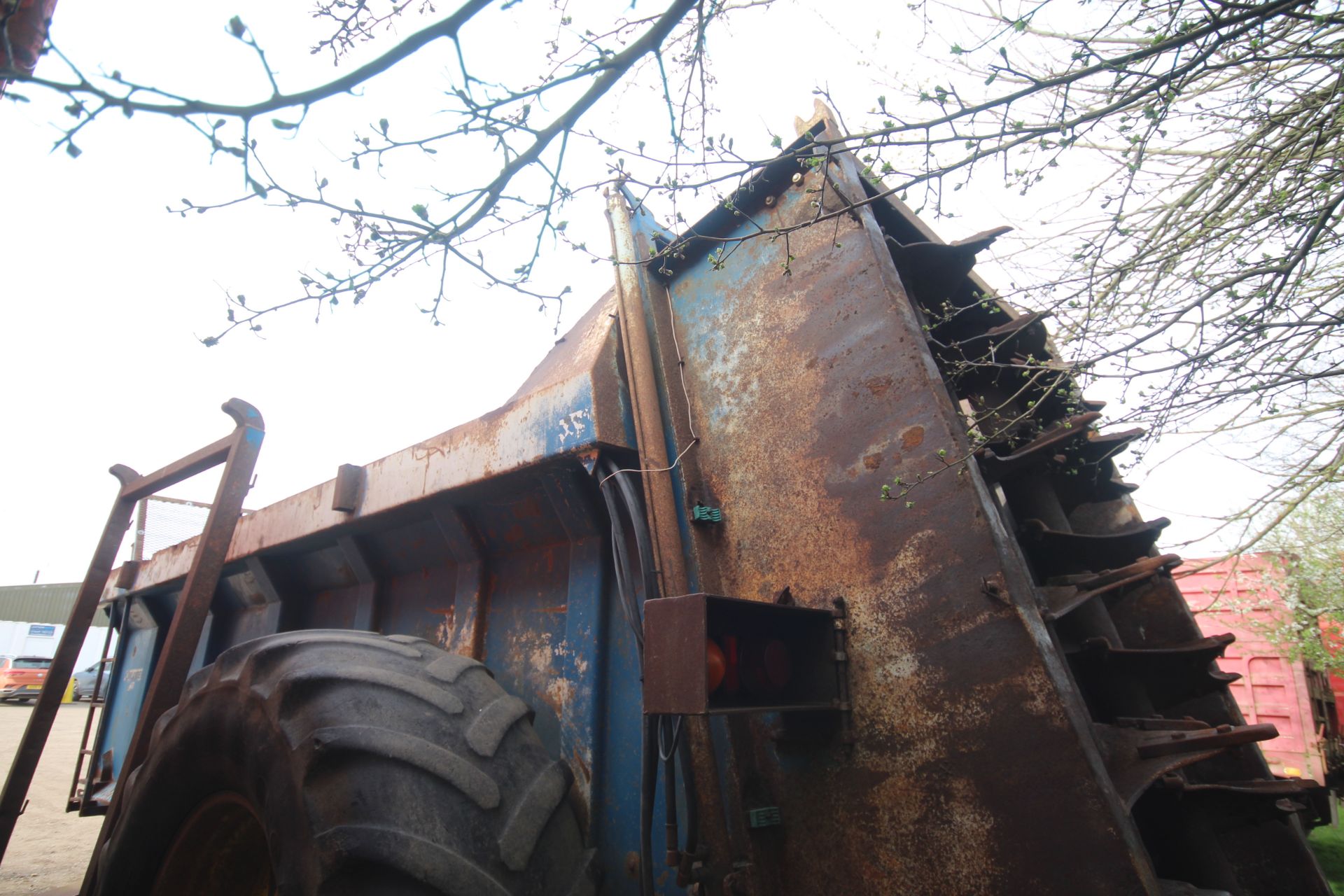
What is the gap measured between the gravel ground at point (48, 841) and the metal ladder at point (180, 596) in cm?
136

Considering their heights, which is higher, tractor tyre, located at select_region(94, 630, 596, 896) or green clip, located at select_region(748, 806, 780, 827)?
tractor tyre, located at select_region(94, 630, 596, 896)

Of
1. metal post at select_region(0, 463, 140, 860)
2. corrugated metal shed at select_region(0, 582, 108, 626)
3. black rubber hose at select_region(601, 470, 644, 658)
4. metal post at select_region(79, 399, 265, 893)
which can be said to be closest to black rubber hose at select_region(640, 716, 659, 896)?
black rubber hose at select_region(601, 470, 644, 658)

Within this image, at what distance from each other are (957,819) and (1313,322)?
151 cm

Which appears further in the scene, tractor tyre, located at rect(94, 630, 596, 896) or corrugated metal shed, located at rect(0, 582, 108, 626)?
corrugated metal shed, located at rect(0, 582, 108, 626)

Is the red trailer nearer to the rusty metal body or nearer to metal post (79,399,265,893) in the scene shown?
the rusty metal body

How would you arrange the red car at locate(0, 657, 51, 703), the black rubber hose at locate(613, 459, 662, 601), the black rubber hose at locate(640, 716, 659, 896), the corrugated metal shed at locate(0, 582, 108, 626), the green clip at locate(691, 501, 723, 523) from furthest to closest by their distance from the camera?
the corrugated metal shed at locate(0, 582, 108, 626) → the red car at locate(0, 657, 51, 703) → the green clip at locate(691, 501, 723, 523) → the black rubber hose at locate(613, 459, 662, 601) → the black rubber hose at locate(640, 716, 659, 896)

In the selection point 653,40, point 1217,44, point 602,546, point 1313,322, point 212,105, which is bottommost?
point 602,546

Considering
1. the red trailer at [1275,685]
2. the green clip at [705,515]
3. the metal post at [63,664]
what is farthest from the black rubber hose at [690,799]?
the red trailer at [1275,685]

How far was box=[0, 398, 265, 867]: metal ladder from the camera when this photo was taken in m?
2.20

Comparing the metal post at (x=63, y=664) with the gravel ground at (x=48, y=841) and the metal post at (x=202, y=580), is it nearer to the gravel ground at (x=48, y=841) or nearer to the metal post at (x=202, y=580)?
the metal post at (x=202, y=580)

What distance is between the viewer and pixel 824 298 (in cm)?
178

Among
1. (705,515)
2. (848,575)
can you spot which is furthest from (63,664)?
(848,575)

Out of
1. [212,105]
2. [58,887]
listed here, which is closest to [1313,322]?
[212,105]

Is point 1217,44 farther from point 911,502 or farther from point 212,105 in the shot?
point 212,105
